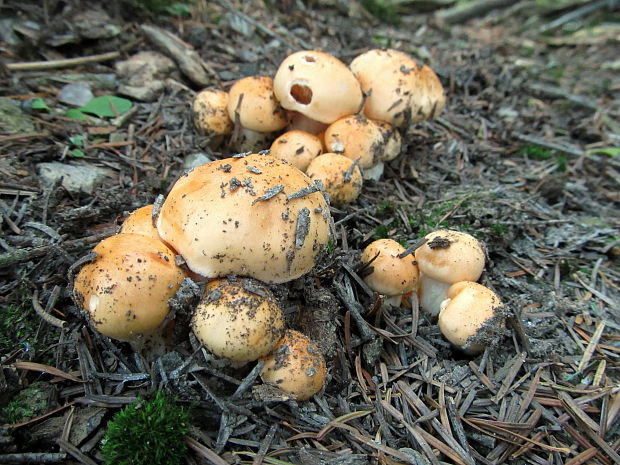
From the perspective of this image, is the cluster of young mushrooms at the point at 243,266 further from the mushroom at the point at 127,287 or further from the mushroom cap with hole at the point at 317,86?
the mushroom cap with hole at the point at 317,86

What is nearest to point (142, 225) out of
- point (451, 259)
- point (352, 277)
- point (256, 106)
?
point (352, 277)

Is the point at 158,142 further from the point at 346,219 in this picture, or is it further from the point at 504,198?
the point at 504,198

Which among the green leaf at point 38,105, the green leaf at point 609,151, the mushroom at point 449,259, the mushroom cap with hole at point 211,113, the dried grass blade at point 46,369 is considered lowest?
the dried grass blade at point 46,369

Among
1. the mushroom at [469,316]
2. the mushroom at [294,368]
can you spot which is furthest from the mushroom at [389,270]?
the mushroom at [294,368]

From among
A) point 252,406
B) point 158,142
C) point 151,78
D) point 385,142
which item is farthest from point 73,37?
point 252,406

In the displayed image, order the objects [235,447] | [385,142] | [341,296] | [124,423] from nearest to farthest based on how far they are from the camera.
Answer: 1. [124,423]
2. [235,447]
3. [341,296]
4. [385,142]

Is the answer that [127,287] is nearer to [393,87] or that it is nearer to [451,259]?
[451,259]

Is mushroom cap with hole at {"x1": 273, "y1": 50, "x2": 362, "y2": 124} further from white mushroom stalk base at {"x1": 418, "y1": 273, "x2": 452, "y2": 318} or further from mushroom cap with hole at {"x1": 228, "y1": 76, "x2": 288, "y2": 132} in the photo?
white mushroom stalk base at {"x1": 418, "y1": 273, "x2": 452, "y2": 318}
